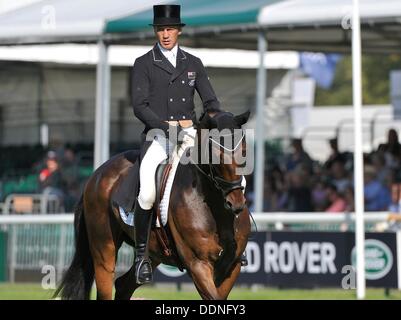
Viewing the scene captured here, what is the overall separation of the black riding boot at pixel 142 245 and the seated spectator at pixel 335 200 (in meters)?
9.26

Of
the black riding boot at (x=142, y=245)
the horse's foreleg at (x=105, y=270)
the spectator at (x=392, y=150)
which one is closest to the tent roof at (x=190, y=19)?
the spectator at (x=392, y=150)

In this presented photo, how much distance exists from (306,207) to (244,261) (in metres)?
10.4

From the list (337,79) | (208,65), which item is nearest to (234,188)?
(208,65)

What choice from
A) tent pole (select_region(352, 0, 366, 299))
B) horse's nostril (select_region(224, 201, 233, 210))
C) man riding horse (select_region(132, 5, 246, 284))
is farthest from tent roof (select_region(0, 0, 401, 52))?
horse's nostril (select_region(224, 201, 233, 210))

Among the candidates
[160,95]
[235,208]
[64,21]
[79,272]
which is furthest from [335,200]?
[235,208]

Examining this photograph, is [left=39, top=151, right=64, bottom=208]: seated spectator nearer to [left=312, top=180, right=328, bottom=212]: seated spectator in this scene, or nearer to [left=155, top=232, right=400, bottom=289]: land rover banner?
[left=312, top=180, right=328, bottom=212]: seated spectator

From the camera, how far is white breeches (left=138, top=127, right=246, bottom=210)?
9.40m

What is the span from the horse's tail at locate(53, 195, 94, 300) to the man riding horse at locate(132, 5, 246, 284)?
50.4 inches

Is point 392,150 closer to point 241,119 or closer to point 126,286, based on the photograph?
point 126,286

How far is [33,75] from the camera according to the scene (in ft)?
99.9

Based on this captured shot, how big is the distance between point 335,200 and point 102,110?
432cm

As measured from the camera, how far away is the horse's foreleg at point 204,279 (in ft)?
28.2

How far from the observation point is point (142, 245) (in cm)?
947
